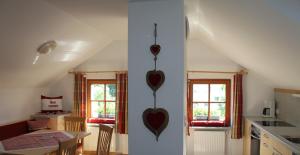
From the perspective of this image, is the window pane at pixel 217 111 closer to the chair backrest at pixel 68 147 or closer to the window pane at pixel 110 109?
the window pane at pixel 110 109

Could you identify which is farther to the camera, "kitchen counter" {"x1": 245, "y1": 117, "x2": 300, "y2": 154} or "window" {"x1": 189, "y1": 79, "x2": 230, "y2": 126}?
"window" {"x1": 189, "y1": 79, "x2": 230, "y2": 126}

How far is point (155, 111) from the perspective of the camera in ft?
7.29

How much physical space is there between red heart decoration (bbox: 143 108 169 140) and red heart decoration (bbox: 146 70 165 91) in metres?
0.21

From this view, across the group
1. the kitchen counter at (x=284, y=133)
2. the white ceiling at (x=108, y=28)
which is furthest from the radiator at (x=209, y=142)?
the white ceiling at (x=108, y=28)

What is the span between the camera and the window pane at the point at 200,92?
4.51 m

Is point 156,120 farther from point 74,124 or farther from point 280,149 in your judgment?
point 74,124

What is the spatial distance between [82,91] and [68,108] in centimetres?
55

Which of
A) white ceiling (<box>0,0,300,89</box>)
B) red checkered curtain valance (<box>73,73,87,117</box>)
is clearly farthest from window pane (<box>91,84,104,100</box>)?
white ceiling (<box>0,0,300,89</box>)

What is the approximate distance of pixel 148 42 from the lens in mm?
2293

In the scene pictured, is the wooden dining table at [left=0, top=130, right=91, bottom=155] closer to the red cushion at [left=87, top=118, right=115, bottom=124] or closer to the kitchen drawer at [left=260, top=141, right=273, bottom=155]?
the red cushion at [left=87, top=118, right=115, bottom=124]

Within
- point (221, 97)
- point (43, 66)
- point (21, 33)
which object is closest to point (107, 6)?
point (21, 33)

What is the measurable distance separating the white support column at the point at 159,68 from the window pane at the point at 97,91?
2.66 meters

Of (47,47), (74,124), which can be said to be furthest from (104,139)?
(47,47)

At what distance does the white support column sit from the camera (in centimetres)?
223
